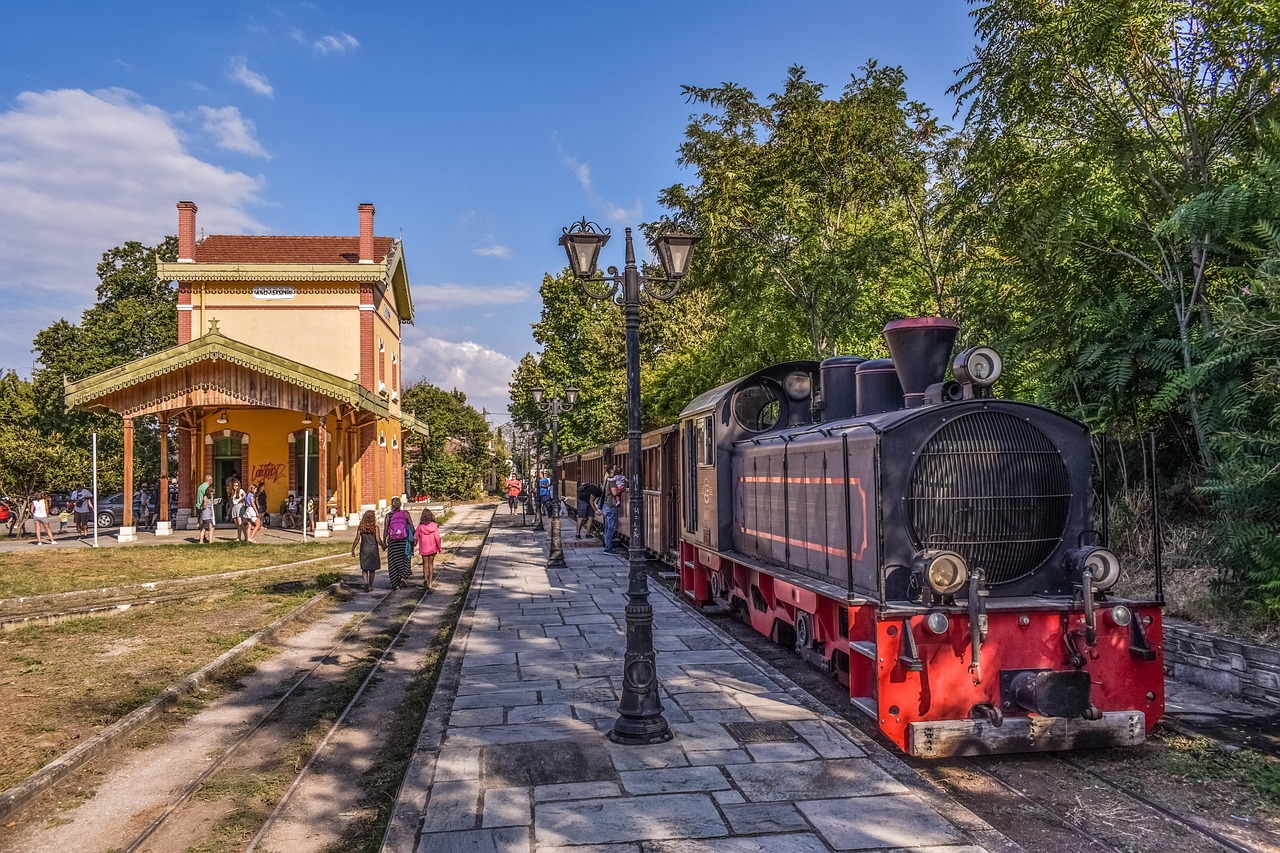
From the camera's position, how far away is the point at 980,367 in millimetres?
6781

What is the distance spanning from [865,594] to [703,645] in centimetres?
362

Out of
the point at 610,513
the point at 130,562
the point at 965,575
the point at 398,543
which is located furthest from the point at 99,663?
the point at 610,513

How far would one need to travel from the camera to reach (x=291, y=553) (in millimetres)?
21297

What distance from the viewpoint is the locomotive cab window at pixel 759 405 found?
10836 millimetres

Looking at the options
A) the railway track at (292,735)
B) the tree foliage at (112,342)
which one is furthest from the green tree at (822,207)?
the tree foliage at (112,342)

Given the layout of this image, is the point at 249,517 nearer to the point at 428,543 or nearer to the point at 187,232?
the point at 428,543

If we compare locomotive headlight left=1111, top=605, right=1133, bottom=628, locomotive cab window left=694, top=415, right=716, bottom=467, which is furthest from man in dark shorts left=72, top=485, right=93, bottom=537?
locomotive headlight left=1111, top=605, right=1133, bottom=628

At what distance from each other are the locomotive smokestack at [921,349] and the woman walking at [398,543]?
1038 centimetres

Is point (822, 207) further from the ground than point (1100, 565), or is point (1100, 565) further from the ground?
point (822, 207)

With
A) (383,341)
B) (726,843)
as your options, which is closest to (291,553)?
(383,341)

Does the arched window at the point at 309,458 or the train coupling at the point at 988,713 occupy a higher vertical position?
the arched window at the point at 309,458

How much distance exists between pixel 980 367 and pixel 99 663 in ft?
32.7

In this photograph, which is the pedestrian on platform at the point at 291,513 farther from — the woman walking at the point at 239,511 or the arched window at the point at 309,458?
the woman walking at the point at 239,511

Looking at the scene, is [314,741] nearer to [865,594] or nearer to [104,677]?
[104,677]
